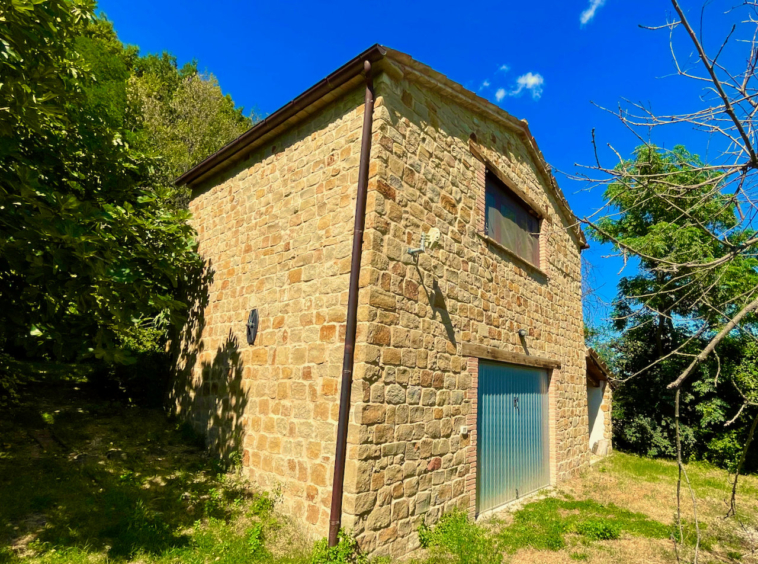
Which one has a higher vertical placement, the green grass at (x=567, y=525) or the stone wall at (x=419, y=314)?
the stone wall at (x=419, y=314)

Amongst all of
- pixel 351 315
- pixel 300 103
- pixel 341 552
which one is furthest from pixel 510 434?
pixel 300 103

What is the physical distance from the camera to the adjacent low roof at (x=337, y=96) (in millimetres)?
5531

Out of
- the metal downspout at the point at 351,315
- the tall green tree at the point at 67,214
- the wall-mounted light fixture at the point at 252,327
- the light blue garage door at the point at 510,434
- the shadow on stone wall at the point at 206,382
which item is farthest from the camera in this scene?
the light blue garage door at the point at 510,434

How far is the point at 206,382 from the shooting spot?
7176mm

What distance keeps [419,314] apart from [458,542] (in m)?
2.71

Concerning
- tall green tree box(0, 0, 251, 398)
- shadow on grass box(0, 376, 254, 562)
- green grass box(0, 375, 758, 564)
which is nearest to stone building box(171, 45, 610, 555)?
green grass box(0, 375, 758, 564)

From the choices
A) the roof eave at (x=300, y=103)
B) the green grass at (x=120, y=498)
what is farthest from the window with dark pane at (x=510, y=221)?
the green grass at (x=120, y=498)

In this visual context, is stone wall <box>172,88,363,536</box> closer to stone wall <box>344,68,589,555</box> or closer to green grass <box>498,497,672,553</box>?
stone wall <box>344,68,589,555</box>

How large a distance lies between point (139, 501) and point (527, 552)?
4664 millimetres

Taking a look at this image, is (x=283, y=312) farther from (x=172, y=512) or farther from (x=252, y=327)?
(x=172, y=512)

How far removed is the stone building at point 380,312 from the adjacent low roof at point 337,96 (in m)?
0.03

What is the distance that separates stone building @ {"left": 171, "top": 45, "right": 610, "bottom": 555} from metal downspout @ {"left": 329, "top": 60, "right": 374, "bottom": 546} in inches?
2.6

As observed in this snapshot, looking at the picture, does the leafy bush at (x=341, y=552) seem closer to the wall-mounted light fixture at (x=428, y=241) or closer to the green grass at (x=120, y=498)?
the green grass at (x=120, y=498)

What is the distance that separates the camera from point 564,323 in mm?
9828
